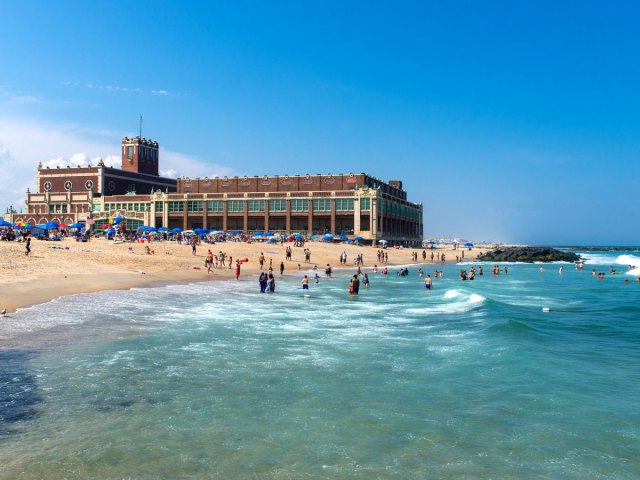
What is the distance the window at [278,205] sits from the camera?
349ft

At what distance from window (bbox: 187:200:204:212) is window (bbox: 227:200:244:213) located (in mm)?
6415

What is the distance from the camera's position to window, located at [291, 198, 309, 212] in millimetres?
105062

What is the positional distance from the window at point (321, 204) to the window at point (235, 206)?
627 inches

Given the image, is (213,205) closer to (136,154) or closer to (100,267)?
(136,154)

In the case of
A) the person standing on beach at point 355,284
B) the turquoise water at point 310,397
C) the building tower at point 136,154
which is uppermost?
the building tower at point 136,154

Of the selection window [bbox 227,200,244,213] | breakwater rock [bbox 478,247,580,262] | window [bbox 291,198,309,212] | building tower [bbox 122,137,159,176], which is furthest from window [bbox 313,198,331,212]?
building tower [bbox 122,137,159,176]

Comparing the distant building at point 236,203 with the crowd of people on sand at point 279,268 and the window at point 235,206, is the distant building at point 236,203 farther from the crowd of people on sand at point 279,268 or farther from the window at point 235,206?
the crowd of people on sand at point 279,268

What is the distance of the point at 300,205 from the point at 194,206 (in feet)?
77.7

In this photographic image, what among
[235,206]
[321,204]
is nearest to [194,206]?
[235,206]

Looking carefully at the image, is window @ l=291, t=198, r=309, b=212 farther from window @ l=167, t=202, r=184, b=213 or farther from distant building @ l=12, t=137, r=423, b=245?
window @ l=167, t=202, r=184, b=213

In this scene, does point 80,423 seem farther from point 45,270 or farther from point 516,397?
Answer: point 45,270

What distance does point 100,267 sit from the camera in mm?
39656

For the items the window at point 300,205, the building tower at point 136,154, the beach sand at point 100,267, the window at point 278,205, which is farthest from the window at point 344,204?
the building tower at point 136,154

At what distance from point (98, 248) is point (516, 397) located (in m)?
47.6
